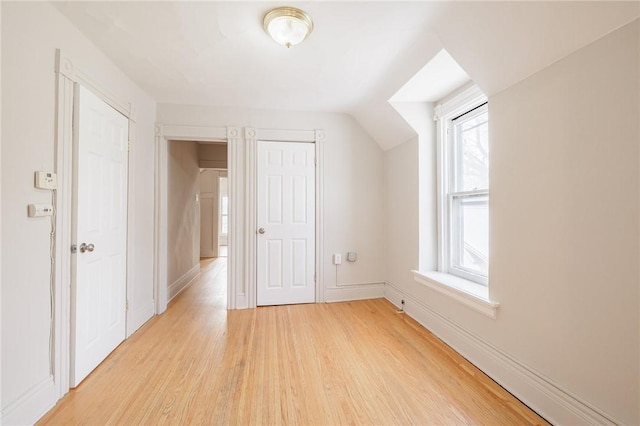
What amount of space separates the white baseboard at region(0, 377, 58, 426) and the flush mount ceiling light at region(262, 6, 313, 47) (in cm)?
248

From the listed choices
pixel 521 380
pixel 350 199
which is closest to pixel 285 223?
pixel 350 199

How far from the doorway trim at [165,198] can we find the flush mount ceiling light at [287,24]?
1.61 metres

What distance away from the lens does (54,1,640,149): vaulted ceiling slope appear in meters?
1.38

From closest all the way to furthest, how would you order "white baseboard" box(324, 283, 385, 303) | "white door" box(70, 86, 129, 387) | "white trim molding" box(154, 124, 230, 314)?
"white door" box(70, 86, 129, 387) → "white trim molding" box(154, 124, 230, 314) → "white baseboard" box(324, 283, 385, 303)

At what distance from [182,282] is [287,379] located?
2.80 metres

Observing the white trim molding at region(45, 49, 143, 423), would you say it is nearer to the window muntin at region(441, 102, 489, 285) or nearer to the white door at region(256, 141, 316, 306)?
the white door at region(256, 141, 316, 306)

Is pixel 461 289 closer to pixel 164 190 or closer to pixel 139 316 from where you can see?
pixel 139 316

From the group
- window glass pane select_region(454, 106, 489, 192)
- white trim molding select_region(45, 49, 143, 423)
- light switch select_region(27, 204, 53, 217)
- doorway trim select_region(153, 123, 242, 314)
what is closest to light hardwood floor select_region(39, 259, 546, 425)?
white trim molding select_region(45, 49, 143, 423)

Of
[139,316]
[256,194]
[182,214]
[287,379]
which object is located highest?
[256,194]

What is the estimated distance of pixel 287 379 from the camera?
1840mm

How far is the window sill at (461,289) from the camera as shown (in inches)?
73.7

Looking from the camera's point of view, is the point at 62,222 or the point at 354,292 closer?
the point at 62,222

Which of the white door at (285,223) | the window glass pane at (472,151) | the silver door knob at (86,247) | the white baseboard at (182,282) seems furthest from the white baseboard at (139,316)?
the window glass pane at (472,151)

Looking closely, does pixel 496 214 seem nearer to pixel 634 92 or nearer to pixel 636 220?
pixel 636 220
